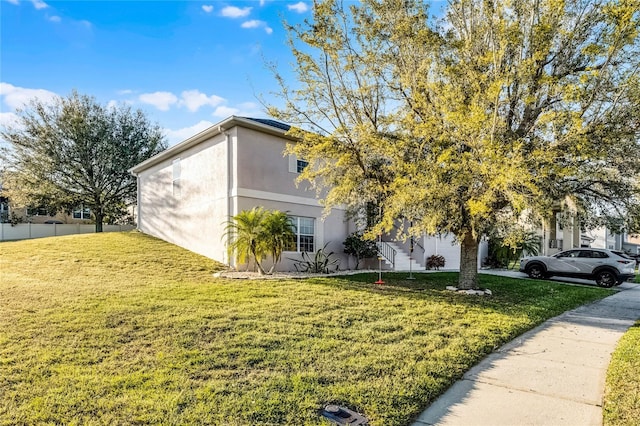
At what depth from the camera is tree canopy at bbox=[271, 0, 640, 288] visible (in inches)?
343

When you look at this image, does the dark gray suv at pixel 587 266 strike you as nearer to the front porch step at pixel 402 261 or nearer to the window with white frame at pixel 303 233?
the front porch step at pixel 402 261

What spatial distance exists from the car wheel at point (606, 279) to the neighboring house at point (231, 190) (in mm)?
7421

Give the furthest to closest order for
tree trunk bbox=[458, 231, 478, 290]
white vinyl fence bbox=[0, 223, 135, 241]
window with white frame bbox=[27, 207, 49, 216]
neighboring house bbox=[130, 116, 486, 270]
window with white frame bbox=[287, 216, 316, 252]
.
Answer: window with white frame bbox=[27, 207, 49, 216], white vinyl fence bbox=[0, 223, 135, 241], window with white frame bbox=[287, 216, 316, 252], neighboring house bbox=[130, 116, 486, 270], tree trunk bbox=[458, 231, 478, 290]

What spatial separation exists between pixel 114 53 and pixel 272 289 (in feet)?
25.6

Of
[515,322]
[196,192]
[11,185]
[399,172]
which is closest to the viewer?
[515,322]

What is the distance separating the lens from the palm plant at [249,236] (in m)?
12.6

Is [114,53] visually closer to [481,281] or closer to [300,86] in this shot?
[300,86]

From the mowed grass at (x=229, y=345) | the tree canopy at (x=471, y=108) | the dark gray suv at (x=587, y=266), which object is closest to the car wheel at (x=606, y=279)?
the dark gray suv at (x=587, y=266)

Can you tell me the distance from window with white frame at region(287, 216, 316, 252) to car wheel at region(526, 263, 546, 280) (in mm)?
9877

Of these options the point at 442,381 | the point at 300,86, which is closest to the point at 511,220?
the point at 442,381

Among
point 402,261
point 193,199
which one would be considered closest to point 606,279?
point 402,261

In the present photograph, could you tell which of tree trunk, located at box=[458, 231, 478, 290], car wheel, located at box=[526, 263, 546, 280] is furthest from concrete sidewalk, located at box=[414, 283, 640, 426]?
car wheel, located at box=[526, 263, 546, 280]

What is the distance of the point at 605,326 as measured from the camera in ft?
28.6

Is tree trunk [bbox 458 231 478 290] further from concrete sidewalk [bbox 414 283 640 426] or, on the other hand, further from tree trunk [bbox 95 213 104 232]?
tree trunk [bbox 95 213 104 232]
